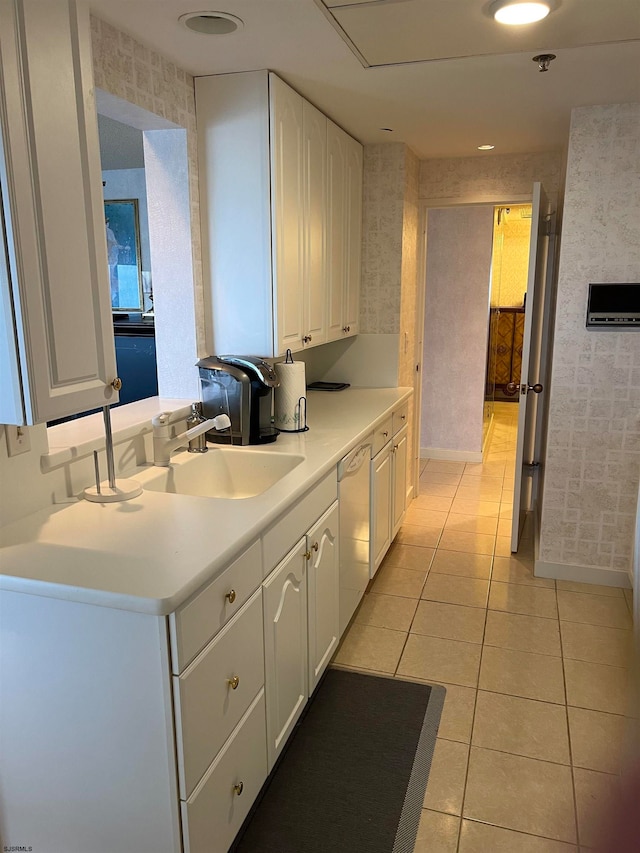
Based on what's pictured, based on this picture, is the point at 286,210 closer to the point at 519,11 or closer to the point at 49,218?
the point at 519,11

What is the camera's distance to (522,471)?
11.9 feet

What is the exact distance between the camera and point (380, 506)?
319 centimetres

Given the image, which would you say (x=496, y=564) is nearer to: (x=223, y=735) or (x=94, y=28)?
(x=223, y=735)

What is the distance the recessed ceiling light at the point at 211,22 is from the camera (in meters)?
1.89

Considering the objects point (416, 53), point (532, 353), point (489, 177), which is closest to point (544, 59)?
point (416, 53)

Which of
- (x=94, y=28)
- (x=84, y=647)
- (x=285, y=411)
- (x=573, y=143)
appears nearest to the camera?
(x=84, y=647)

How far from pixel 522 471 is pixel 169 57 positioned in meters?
2.65

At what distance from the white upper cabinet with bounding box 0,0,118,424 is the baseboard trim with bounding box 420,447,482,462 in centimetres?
434

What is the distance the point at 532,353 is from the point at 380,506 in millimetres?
1260

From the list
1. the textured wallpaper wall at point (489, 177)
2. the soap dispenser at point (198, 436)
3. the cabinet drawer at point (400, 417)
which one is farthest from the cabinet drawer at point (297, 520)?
the textured wallpaper wall at point (489, 177)

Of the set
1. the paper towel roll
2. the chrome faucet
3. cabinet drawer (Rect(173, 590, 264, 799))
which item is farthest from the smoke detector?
cabinet drawer (Rect(173, 590, 264, 799))

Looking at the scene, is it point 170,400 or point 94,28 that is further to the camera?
point 170,400

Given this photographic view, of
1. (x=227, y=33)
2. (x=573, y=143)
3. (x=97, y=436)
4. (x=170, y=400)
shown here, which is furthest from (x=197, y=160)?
(x=573, y=143)

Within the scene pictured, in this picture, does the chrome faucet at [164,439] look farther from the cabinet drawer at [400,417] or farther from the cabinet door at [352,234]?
the cabinet door at [352,234]
